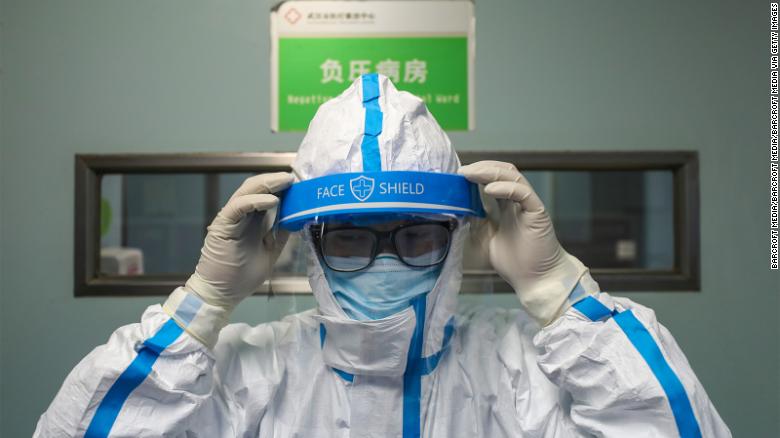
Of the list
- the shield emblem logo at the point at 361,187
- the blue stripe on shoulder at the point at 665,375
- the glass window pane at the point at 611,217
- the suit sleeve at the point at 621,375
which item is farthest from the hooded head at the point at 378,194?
the glass window pane at the point at 611,217

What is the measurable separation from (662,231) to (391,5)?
3012mm

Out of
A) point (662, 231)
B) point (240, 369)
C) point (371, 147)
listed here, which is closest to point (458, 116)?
point (371, 147)

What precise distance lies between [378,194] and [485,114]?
61 centimetres

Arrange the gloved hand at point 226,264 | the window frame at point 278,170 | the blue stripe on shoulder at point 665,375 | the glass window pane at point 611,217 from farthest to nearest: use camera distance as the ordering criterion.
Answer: the glass window pane at point 611,217, the window frame at point 278,170, the gloved hand at point 226,264, the blue stripe on shoulder at point 665,375

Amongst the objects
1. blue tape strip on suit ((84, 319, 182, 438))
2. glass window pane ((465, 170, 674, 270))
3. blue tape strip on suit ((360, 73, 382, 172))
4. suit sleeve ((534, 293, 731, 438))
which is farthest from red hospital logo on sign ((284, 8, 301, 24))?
glass window pane ((465, 170, 674, 270))

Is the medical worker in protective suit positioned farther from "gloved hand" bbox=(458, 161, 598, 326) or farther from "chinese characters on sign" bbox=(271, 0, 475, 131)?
"chinese characters on sign" bbox=(271, 0, 475, 131)

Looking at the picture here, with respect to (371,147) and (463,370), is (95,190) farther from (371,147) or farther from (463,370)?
(463,370)

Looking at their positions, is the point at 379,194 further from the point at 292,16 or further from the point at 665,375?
the point at 292,16

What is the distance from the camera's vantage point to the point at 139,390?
2.69ft

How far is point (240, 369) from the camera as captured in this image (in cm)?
92

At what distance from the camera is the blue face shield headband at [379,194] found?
0.79 metres

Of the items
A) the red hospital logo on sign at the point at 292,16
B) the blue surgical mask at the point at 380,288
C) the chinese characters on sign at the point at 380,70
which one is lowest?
the blue surgical mask at the point at 380,288

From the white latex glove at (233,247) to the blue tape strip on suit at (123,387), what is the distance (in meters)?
0.12

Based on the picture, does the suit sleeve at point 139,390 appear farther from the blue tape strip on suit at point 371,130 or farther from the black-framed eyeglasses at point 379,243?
the blue tape strip on suit at point 371,130
